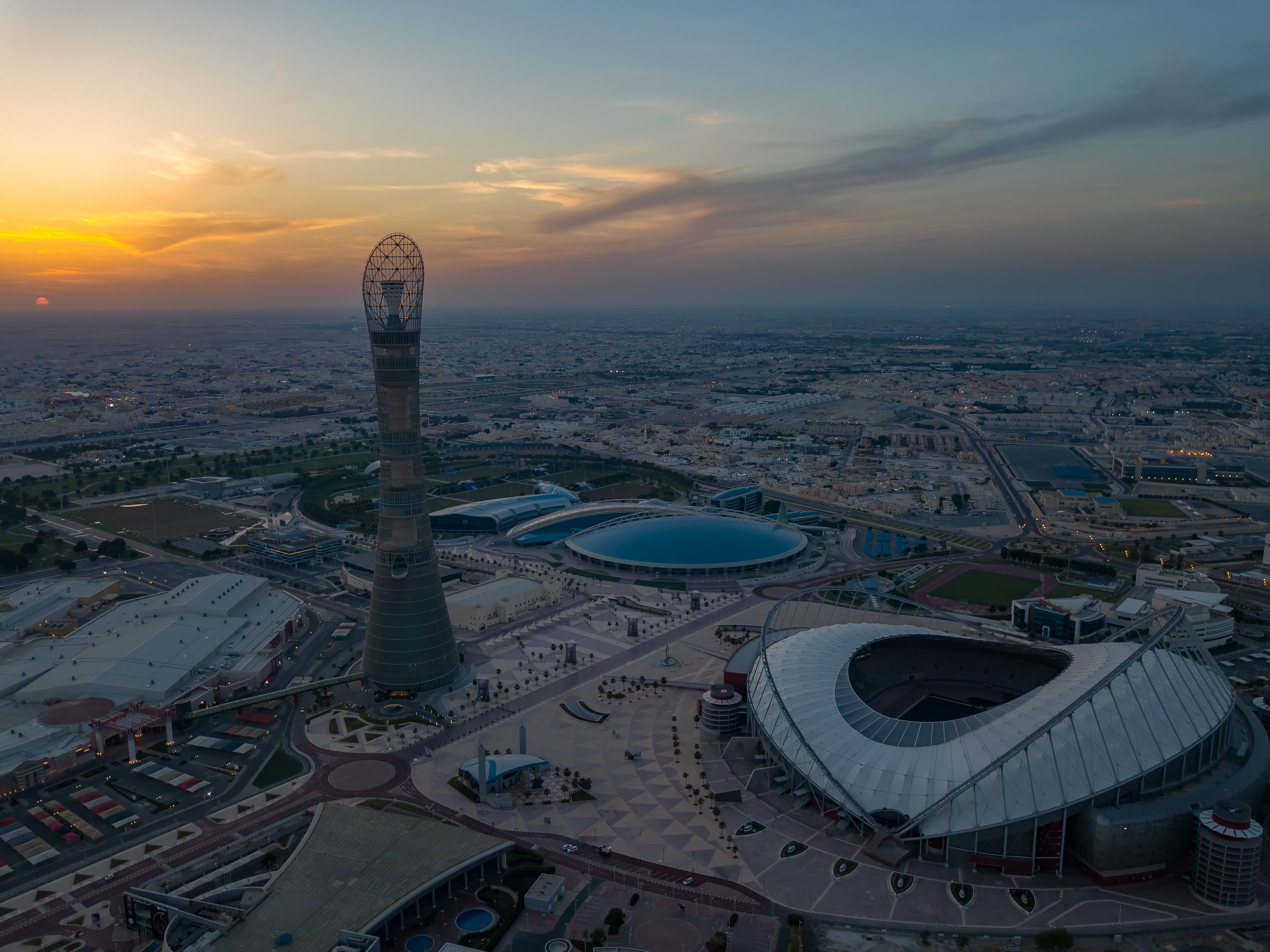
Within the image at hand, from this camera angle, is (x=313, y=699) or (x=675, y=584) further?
(x=675, y=584)

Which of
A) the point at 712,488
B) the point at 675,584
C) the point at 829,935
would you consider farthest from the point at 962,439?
the point at 829,935

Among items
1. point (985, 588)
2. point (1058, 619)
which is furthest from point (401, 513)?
point (985, 588)

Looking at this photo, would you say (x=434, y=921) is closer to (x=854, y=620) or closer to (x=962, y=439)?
(x=854, y=620)

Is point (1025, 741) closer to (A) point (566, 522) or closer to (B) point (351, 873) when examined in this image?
(B) point (351, 873)

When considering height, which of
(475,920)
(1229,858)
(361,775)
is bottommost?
(475,920)

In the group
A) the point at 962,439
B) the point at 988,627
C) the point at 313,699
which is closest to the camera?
the point at 313,699

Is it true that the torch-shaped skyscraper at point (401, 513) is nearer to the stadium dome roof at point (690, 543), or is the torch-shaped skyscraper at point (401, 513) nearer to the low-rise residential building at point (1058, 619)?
the stadium dome roof at point (690, 543)
